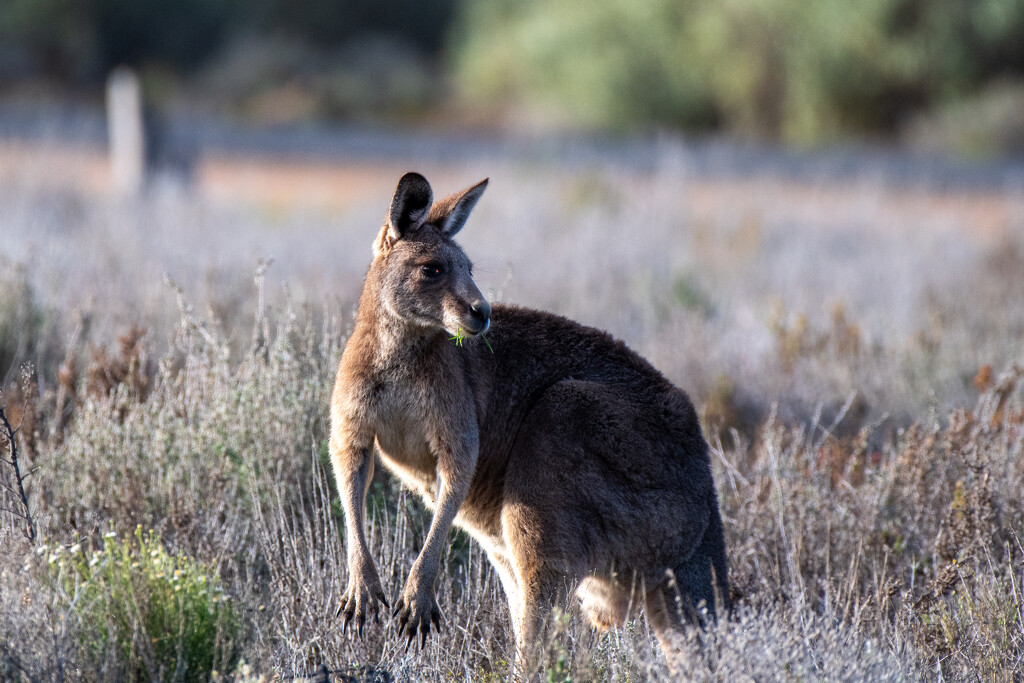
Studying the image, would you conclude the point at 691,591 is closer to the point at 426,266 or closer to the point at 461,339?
the point at 461,339

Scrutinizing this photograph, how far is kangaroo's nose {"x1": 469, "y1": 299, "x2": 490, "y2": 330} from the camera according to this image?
3.60m

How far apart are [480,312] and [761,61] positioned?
25.4 meters

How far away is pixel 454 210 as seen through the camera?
3.94m

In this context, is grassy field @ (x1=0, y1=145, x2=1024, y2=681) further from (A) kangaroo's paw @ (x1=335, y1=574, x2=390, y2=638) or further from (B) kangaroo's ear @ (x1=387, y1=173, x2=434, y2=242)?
(B) kangaroo's ear @ (x1=387, y1=173, x2=434, y2=242)

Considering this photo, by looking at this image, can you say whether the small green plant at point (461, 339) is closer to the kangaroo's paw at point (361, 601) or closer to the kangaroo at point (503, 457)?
the kangaroo at point (503, 457)

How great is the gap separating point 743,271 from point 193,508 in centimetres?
733

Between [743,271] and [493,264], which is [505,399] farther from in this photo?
[743,271]

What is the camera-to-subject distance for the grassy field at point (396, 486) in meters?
3.61

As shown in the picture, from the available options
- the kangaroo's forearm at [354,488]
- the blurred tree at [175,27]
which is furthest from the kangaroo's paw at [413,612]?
the blurred tree at [175,27]

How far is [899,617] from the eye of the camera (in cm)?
433

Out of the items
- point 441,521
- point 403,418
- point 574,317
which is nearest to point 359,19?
point 574,317

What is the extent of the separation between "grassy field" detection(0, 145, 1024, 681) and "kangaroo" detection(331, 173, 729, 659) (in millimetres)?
237

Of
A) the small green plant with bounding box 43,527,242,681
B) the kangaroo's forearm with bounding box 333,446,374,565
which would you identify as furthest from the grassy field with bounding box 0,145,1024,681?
the kangaroo's forearm with bounding box 333,446,374,565

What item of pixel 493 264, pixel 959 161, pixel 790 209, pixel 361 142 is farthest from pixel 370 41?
pixel 493 264
